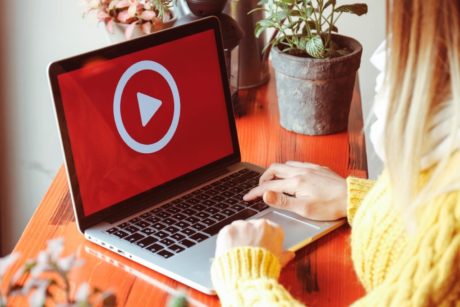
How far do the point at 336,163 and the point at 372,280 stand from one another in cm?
41

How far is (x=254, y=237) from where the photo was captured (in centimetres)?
88

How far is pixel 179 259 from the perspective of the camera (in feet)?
2.90

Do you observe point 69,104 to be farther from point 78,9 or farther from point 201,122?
point 78,9

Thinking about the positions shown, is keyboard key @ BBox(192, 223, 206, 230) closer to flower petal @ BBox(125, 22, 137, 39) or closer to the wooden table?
the wooden table

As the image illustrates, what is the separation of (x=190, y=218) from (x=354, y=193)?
0.23 metres

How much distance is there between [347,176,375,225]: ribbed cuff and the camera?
978 millimetres

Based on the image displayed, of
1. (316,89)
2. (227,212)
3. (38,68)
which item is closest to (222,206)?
(227,212)

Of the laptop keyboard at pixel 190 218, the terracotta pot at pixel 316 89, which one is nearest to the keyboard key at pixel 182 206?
the laptop keyboard at pixel 190 218

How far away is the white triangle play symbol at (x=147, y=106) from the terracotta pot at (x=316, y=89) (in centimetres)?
30

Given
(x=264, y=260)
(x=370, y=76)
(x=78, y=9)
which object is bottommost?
(x=370, y=76)

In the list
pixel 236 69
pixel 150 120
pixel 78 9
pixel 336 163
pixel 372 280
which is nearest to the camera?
pixel 372 280

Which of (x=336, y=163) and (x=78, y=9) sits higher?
(x=78, y=9)

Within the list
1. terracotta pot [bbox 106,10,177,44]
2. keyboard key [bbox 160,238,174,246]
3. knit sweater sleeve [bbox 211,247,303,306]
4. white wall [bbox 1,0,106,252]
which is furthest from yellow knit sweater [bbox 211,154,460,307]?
white wall [bbox 1,0,106,252]

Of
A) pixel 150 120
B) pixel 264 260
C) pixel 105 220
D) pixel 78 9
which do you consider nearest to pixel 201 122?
pixel 150 120
